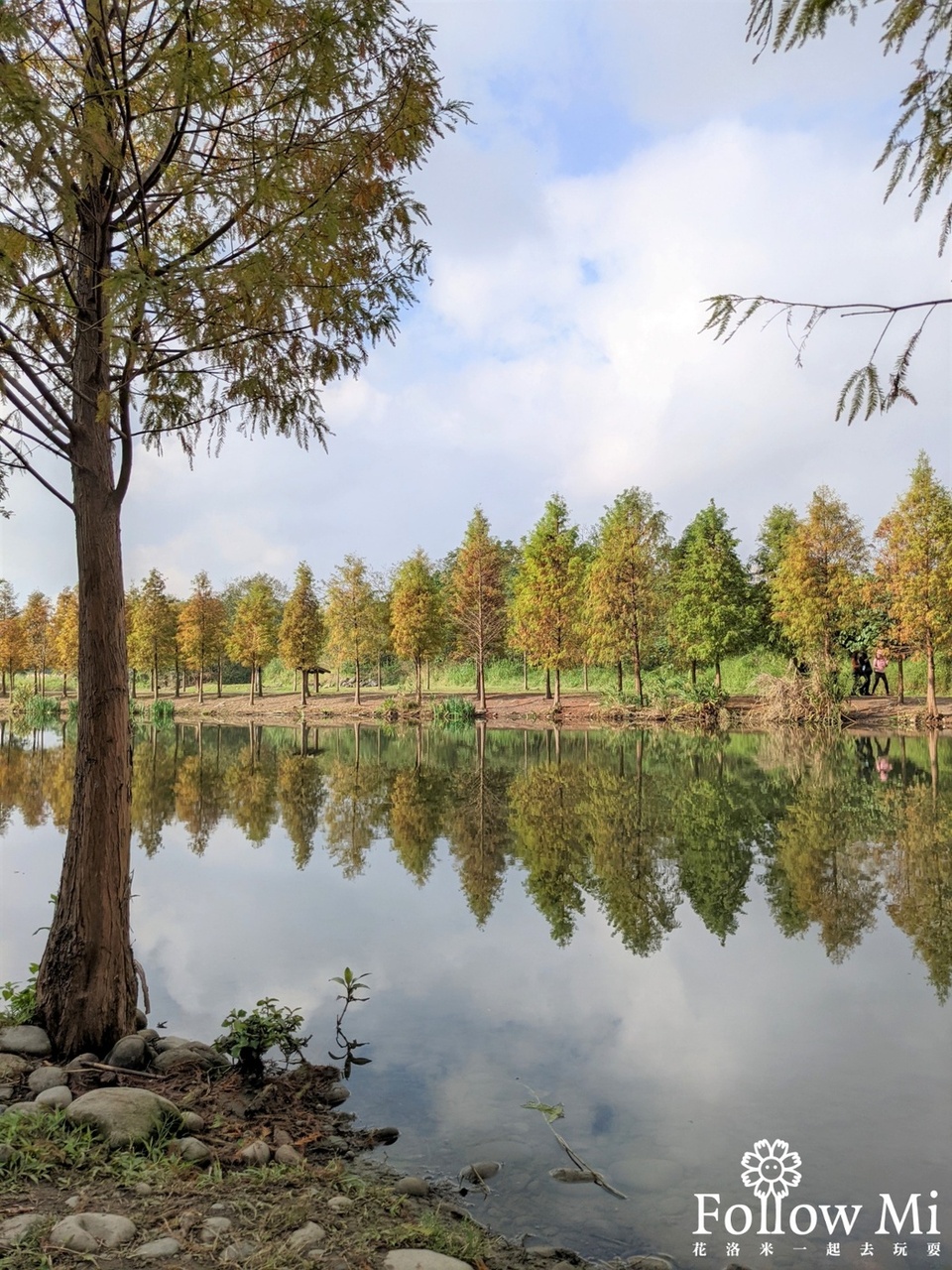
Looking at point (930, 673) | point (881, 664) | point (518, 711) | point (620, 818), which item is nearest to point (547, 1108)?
point (620, 818)

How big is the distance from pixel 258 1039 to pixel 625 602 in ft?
106

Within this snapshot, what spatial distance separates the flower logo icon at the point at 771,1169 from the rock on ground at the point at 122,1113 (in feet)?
9.69

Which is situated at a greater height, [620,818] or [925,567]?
[925,567]

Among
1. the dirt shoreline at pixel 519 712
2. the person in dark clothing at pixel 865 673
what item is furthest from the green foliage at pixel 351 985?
the person in dark clothing at pixel 865 673

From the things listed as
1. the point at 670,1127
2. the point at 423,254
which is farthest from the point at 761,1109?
the point at 423,254

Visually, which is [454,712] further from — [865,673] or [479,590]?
[865,673]

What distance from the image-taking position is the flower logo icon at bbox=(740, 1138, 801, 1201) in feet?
13.7

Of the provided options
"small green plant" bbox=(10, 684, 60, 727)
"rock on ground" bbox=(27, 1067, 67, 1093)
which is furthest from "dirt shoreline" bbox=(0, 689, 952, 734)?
"rock on ground" bbox=(27, 1067, 67, 1093)

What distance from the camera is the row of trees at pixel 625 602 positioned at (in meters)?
31.7

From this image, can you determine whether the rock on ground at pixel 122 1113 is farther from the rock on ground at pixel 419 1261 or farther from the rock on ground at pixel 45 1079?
the rock on ground at pixel 419 1261

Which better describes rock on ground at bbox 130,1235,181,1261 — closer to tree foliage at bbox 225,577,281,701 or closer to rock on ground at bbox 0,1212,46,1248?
rock on ground at bbox 0,1212,46,1248

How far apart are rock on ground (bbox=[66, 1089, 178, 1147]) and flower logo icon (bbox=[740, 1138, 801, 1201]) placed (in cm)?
295

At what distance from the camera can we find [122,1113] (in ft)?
13.7

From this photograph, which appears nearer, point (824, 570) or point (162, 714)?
point (824, 570)
